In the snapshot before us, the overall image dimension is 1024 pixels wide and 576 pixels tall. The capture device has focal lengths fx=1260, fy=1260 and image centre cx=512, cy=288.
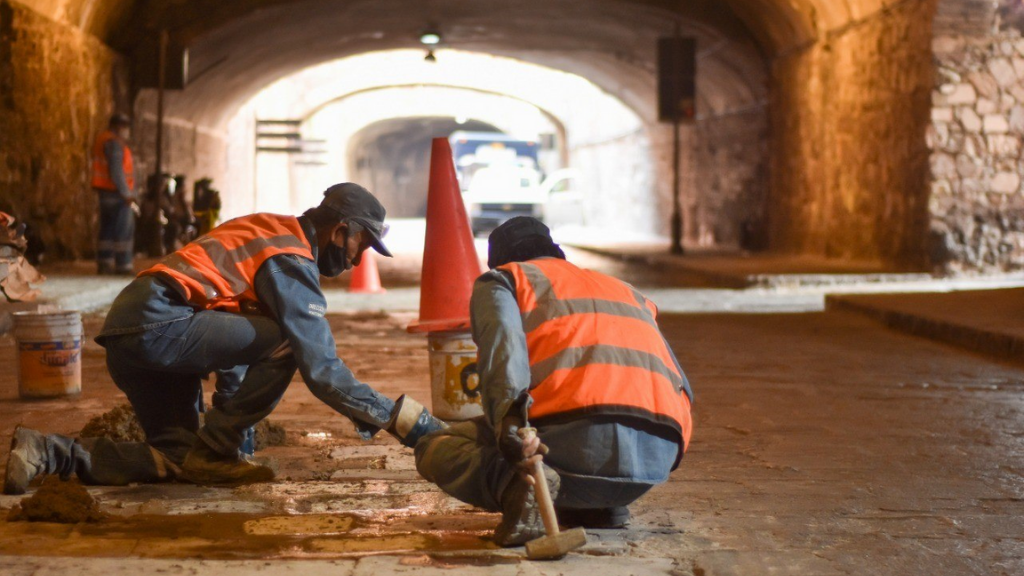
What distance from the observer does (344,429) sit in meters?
5.54

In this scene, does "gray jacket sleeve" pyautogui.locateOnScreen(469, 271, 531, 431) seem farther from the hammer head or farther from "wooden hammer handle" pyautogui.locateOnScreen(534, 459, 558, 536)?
the hammer head

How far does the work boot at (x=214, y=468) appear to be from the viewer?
14.1ft

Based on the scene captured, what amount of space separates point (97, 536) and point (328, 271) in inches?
47.7

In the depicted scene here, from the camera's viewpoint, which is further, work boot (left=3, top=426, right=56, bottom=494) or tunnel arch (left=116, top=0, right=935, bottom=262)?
tunnel arch (left=116, top=0, right=935, bottom=262)

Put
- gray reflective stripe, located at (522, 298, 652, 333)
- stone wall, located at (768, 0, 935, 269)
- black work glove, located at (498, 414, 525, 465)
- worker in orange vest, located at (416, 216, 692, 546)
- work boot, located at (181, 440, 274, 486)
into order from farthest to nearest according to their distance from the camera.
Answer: stone wall, located at (768, 0, 935, 269) < work boot, located at (181, 440, 274, 486) < gray reflective stripe, located at (522, 298, 652, 333) < worker in orange vest, located at (416, 216, 692, 546) < black work glove, located at (498, 414, 525, 465)

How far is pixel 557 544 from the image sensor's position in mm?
3379

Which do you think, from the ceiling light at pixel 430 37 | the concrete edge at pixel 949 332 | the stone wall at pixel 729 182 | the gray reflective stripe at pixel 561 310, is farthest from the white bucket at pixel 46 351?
the ceiling light at pixel 430 37

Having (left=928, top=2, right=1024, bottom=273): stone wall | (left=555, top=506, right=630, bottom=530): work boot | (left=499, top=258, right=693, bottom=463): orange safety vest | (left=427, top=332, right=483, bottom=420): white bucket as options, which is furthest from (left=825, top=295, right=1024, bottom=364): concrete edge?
(left=499, top=258, right=693, bottom=463): orange safety vest

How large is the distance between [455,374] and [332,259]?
4.02ft

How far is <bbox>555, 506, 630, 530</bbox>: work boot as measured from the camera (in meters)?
3.81

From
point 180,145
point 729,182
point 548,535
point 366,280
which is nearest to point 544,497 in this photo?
point 548,535

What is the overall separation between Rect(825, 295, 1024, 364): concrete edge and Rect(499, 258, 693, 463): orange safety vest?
5106mm

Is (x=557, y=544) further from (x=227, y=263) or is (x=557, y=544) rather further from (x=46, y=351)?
(x=46, y=351)

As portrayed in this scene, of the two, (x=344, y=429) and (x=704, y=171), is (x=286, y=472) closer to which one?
(x=344, y=429)
